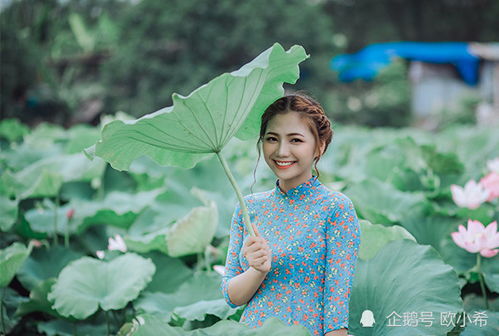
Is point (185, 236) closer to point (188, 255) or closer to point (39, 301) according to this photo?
point (188, 255)

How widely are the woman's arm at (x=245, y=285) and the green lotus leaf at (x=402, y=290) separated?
35cm

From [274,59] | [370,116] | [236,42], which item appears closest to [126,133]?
[274,59]

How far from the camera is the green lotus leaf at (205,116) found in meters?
1.10

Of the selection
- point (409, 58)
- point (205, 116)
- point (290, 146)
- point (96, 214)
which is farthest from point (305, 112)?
point (409, 58)

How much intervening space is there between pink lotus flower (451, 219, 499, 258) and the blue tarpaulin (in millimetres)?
16954

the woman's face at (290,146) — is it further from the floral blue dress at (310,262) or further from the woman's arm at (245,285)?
the woman's arm at (245,285)

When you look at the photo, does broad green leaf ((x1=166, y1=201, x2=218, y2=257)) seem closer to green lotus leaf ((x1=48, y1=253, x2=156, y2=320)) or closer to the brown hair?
green lotus leaf ((x1=48, y1=253, x2=156, y2=320))

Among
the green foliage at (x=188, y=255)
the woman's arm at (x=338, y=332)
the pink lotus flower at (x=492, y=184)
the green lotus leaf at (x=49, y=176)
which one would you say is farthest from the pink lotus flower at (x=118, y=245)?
the pink lotus flower at (x=492, y=184)

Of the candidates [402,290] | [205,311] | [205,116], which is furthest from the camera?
[205,311]

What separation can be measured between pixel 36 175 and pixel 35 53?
881 centimetres

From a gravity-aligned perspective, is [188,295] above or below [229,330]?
below

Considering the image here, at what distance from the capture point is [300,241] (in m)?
1.27

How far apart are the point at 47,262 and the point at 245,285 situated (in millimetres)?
1351

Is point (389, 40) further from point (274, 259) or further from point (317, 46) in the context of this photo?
point (274, 259)
